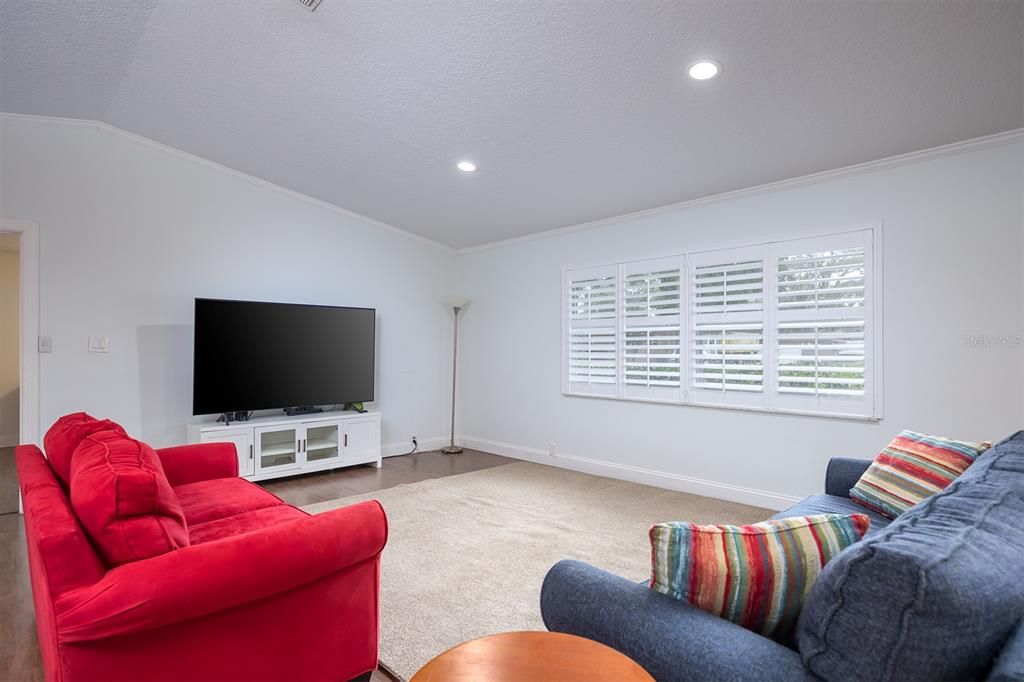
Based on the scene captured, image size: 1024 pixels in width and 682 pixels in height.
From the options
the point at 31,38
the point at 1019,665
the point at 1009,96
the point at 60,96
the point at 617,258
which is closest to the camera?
the point at 1019,665

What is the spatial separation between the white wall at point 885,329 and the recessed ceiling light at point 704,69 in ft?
5.15

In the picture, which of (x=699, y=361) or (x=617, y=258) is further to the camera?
(x=617, y=258)

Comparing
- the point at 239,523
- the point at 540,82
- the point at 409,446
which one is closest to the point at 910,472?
the point at 540,82

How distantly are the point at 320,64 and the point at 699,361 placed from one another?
338cm

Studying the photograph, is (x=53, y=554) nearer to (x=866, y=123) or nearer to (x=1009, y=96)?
(x=866, y=123)

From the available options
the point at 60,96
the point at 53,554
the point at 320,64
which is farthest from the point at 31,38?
the point at 53,554

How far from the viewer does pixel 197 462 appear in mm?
3041

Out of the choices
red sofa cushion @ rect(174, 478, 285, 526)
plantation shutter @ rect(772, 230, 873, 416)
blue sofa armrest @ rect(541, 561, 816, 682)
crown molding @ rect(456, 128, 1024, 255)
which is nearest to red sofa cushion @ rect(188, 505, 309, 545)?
red sofa cushion @ rect(174, 478, 285, 526)

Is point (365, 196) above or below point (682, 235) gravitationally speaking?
above

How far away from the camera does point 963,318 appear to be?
10.6 ft

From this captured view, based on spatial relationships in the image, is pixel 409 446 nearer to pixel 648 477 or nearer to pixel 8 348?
pixel 648 477

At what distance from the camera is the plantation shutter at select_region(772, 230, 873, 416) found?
3580 mm

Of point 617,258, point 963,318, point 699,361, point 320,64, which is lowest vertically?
point 699,361

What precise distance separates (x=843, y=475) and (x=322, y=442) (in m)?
4.24
